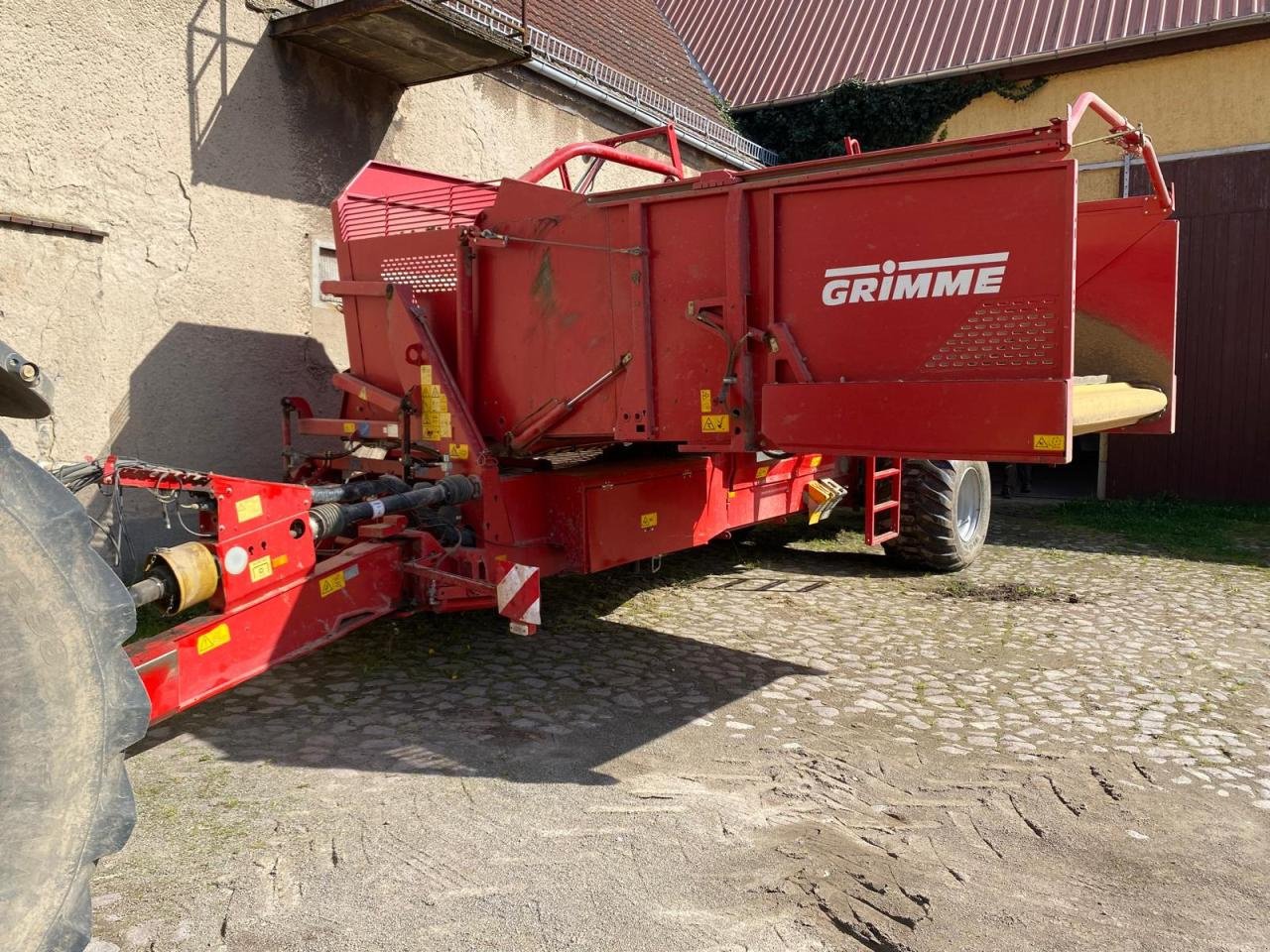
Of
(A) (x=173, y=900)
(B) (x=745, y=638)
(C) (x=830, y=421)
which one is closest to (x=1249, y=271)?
(B) (x=745, y=638)

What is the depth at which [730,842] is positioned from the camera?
2945mm

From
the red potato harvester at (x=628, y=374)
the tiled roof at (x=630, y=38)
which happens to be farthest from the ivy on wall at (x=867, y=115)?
the red potato harvester at (x=628, y=374)

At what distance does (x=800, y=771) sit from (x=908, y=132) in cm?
1077

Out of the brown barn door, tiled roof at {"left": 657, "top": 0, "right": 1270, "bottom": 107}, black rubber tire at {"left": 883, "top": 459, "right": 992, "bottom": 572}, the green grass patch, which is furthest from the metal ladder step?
tiled roof at {"left": 657, "top": 0, "right": 1270, "bottom": 107}

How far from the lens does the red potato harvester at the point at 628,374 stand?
3.15 m

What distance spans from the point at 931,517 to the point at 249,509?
14.7 feet

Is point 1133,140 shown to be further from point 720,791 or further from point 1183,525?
point 1183,525

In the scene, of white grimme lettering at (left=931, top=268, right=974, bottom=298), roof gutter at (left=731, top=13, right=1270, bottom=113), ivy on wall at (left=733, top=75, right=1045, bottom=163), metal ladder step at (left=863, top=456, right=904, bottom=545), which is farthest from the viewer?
ivy on wall at (left=733, top=75, right=1045, bottom=163)

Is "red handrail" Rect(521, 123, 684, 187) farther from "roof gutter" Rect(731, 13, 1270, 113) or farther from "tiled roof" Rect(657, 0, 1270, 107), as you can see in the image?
"tiled roof" Rect(657, 0, 1270, 107)

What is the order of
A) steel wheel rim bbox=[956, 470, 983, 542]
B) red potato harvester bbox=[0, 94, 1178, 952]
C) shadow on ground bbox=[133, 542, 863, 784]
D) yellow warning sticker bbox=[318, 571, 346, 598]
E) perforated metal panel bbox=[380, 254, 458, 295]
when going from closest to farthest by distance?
red potato harvester bbox=[0, 94, 1178, 952] → shadow on ground bbox=[133, 542, 863, 784] → yellow warning sticker bbox=[318, 571, 346, 598] → perforated metal panel bbox=[380, 254, 458, 295] → steel wheel rim bbox=[956, 470, 983, 542]

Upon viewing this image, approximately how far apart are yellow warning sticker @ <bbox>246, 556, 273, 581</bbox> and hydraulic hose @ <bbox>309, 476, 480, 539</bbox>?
0.27 metres

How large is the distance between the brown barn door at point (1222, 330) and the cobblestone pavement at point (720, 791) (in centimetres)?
611

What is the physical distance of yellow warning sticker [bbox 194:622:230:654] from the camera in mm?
3160

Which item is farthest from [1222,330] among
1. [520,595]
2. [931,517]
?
[520,595]
